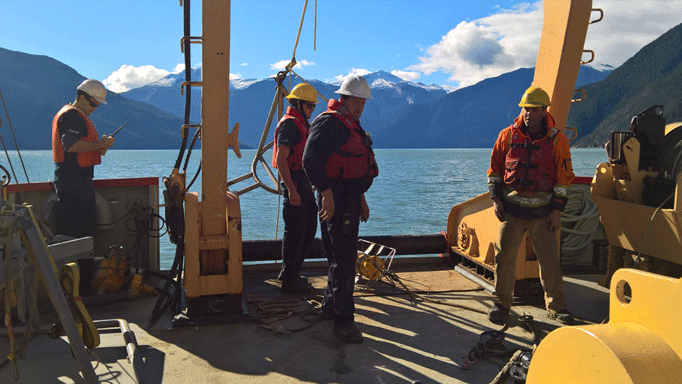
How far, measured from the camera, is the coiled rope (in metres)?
5.97

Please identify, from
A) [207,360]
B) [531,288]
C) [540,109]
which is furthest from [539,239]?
[207,360]

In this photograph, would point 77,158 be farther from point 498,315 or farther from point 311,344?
point 498,315

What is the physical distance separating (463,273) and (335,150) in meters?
2.56

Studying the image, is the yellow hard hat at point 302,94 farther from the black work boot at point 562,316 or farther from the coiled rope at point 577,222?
the coiled rope at point 577,222

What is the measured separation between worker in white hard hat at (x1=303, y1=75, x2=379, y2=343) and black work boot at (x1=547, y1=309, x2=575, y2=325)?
67.4 inches

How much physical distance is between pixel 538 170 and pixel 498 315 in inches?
48.3

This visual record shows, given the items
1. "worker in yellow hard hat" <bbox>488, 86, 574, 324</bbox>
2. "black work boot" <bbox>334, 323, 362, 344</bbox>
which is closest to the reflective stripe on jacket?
"worker in yellow hard hat" <bbox>488, 86, 574, 324</bbox>

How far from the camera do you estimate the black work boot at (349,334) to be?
3.73 metres

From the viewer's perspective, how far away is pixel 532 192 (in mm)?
4098

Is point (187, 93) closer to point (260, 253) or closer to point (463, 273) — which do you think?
point (260, 253)

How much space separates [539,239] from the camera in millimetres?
4168

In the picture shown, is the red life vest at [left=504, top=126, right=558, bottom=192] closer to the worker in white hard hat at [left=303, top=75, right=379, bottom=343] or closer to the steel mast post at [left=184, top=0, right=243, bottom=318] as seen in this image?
the worker in white hard hat at [left=303, top=75, right=379, bottom=343]

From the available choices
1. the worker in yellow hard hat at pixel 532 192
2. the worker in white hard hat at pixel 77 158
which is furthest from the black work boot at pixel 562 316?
the worker in white hard hat at pixel 77 158

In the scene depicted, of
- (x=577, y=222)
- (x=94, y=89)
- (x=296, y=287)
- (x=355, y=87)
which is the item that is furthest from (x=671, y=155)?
(x=94, y=89)
